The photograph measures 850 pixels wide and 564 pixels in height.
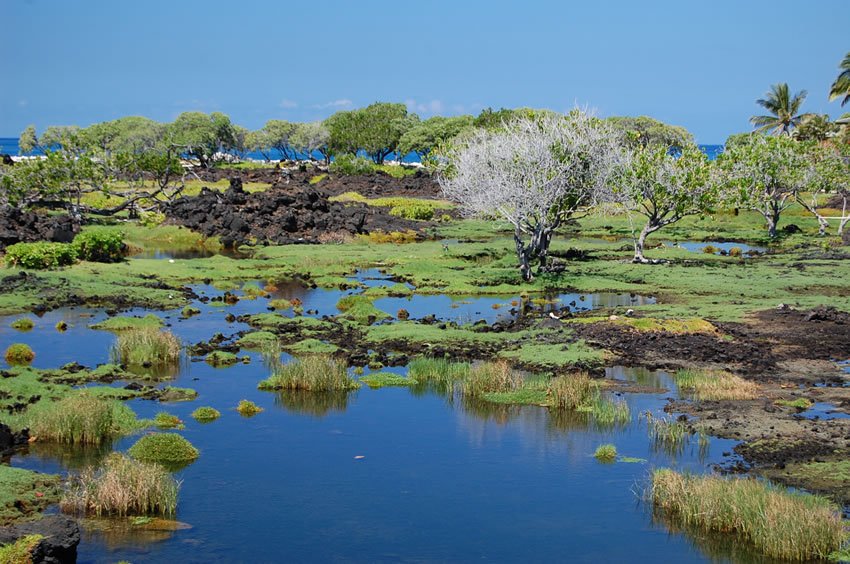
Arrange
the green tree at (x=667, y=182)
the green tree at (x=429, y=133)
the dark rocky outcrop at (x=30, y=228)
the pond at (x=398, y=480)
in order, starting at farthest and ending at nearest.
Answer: the green tree at (x=429, y=133) → the dark rocky outcrop at (x=30, y=228) → the green tree at (x=667, y=182) → the pond at (x=398, y=480)

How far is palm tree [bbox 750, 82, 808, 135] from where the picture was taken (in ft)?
383

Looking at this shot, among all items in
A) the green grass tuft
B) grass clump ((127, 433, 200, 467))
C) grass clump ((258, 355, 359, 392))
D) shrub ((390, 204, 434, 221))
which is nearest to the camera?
grass clump ((127, 433, 200, 467))

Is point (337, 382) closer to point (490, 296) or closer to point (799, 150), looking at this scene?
point (490, 296)

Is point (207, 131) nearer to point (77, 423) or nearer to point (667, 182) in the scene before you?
point (667, 182)

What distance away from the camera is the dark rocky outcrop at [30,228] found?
170 feet

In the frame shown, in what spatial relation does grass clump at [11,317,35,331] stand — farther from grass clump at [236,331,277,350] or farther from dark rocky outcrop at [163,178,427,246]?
dark rocky outcrop at [163,178,427,246]

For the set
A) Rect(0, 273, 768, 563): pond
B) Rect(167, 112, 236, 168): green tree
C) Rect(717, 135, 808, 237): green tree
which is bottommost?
Rect(0, 273, 768, 563): pond

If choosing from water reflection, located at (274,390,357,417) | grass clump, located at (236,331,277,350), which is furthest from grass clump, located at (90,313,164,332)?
water reflection, located at (274,390,357,417)

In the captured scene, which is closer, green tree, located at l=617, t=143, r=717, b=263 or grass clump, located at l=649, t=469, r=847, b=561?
grass clump, located at l=649, t=469, r=847, b=561

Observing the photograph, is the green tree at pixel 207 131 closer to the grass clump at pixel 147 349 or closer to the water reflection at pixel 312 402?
the grass clump at pixel 147 349

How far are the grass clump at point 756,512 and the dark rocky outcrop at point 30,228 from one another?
1668 inches

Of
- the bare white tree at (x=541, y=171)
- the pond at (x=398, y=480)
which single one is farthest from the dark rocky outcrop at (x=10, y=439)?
the bare white tree at (x=541, y=171)

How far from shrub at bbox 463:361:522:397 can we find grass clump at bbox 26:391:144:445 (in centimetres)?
981

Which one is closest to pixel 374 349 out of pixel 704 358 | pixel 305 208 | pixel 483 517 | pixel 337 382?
pixel 337 382
